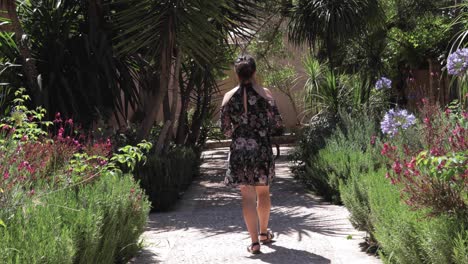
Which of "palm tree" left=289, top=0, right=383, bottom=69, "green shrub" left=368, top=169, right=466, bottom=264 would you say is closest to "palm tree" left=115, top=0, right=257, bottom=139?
"palm tree" left=289, top=0, right=383, bottom=69

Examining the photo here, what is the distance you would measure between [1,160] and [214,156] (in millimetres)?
13739

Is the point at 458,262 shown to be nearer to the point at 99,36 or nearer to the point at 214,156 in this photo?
the point at 99,36

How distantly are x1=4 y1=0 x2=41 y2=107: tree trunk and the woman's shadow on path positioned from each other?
4.10 metres

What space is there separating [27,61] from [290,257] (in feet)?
15.6

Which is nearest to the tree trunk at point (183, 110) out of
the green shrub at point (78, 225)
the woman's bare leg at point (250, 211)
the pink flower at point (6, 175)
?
the woman's bare leg at point (250, 211)

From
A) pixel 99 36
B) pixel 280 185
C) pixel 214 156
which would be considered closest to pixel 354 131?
pixel 280 185

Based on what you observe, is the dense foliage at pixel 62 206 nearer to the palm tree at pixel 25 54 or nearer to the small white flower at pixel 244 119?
the small white flower at pixel 244 119

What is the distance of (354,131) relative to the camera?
952 cm

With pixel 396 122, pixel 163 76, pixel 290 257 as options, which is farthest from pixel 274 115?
pixel 163 76

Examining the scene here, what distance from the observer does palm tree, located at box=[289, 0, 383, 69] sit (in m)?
12.3

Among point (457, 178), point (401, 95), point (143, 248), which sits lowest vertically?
point (143, 248)

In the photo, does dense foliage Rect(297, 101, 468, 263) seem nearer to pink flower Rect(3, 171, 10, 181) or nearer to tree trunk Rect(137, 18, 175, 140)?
pink flower Rect(3, 171, 10, 181)

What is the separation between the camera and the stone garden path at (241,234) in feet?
19.1

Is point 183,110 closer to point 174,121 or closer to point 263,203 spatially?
point 174,121
